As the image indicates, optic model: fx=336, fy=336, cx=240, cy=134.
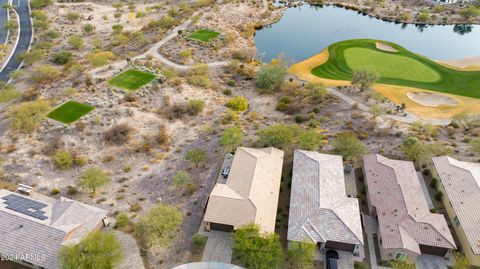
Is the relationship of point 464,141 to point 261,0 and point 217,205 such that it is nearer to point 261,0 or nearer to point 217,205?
point 217,205

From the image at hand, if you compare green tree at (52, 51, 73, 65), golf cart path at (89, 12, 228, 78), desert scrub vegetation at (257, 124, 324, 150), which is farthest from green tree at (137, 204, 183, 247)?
green tree at (52, 51, 73, 65)

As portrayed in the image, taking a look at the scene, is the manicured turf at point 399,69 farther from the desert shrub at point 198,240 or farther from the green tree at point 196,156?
the desert shrub at point 198,240

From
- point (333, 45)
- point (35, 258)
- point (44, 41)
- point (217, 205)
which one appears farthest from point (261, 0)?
point (35, 258)

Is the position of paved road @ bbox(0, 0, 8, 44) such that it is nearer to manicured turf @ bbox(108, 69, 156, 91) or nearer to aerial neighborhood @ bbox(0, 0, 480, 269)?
aerial neighborhood @ bbox(0, 0, 480, 269)

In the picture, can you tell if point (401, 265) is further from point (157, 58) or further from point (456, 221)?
point (157, 58)

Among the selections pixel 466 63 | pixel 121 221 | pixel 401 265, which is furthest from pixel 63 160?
pixel 466 63
